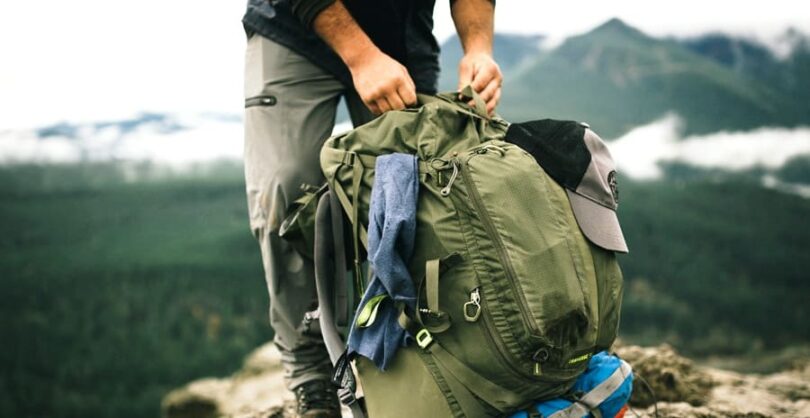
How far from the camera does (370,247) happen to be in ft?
5.69

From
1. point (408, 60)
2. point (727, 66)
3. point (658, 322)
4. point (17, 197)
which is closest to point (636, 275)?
point (658, 322)

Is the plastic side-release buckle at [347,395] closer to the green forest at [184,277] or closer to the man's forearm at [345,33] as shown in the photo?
the man's forearm at [345,33]

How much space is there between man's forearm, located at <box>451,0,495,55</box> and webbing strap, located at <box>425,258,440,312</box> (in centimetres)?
102

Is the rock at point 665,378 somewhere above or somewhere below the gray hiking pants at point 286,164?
below

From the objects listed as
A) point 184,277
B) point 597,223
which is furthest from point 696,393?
point 184,277

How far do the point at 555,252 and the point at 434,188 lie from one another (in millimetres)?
370

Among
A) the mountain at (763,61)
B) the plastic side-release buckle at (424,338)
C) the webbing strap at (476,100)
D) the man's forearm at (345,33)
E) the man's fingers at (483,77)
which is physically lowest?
the plastic side-release buckle at (424,338)

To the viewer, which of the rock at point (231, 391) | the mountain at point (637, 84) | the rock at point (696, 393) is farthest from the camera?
the mountain at point (637, 84)

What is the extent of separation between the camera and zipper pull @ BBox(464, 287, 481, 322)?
1664mm

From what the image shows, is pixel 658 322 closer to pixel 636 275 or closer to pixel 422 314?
pixel 636 275

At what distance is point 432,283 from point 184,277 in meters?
40.8

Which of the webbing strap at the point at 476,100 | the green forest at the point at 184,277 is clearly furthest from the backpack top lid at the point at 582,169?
the green forest at the point at 184,277

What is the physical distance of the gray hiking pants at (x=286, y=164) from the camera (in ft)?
7.06

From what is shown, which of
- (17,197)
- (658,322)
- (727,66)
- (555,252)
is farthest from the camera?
(17,197)
